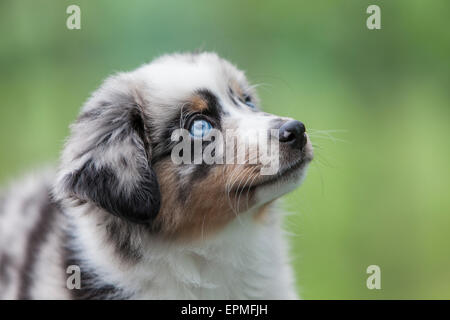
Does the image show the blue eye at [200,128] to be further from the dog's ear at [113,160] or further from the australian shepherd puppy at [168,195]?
the dog's ear at [113,160]

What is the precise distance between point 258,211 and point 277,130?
55 cm

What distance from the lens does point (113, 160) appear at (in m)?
3.04

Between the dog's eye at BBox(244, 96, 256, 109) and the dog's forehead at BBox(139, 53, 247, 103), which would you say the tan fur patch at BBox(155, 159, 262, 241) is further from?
the dog's eye at BBox(244, 96, 256, 109)

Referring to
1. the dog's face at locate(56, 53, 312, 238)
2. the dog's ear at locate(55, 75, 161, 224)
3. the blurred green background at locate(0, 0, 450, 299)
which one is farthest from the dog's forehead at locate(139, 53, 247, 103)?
the blurred green background at locate(0, 0, 450, 299)

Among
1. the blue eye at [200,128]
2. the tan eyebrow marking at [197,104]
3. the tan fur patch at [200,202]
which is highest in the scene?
the tan eyebrow marking at [197,104]

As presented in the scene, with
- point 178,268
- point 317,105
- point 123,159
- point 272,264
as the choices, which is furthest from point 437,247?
point 123,159

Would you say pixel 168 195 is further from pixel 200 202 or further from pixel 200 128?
pixel 200 128

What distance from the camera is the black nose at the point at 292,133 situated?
2980mm

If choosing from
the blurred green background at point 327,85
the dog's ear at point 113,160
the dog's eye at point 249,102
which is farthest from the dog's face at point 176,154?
the blurred green background at point 327,85

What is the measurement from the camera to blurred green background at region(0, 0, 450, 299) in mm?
5371

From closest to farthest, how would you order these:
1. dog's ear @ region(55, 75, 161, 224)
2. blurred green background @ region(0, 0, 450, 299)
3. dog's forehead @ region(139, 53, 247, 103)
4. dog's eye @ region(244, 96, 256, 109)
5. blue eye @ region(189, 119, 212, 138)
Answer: dog's ear @ region(55, 75, 161, 224), blue eye @ region(189, 119, 212, 138), dog's forehead @ region(139, 53, 247, 103), dog's eye @ region(244, 96, 256, 109), blurred green background @ region(0, 0, 450, 299)

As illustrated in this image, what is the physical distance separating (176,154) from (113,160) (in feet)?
1.01

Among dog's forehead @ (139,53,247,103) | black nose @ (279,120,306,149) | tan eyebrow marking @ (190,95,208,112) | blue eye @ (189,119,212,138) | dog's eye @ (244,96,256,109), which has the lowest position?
black nose @ (279,120,306,149)

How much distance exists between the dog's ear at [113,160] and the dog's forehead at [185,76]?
132 mm
